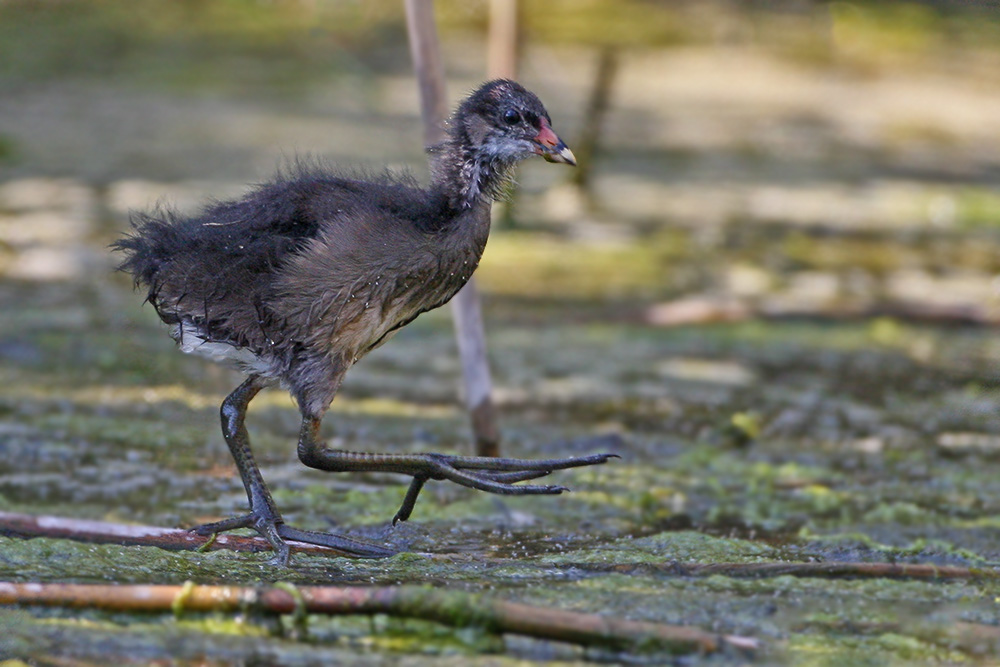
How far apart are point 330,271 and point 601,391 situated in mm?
2589

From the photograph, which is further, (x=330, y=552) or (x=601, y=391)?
(x=601, y=391)

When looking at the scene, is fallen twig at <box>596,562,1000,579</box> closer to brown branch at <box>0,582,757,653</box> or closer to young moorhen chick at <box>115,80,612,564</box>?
young moorhen chick at <box>115,80,612,564</box>

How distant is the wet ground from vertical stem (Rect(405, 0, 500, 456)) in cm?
27

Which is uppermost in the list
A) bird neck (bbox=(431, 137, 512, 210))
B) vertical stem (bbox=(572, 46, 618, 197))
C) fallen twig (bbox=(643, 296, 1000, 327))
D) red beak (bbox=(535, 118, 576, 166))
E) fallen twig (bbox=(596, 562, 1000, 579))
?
red beak (bbox=(535, 118, 576, 166))

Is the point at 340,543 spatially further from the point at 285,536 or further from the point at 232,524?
the point at 232,524

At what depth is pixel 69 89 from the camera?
10820 mm

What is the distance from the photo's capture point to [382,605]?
2.93 m

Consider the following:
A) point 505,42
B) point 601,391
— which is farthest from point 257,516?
point 505,42

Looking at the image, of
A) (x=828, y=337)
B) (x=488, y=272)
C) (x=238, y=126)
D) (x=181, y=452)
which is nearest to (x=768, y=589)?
(x=181, y=452)

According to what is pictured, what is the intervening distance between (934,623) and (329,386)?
1.69 m

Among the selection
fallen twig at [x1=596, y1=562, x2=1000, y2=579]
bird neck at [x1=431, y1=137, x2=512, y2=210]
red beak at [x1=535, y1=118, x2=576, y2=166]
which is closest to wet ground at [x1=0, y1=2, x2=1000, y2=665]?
fallen twig at [x1=596, y1=562, x2=1000, y2=579]

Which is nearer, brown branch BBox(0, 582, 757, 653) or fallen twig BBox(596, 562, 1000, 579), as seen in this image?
brown branch BBox(0, 582, 757, 653)

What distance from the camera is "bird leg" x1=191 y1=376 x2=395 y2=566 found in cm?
364

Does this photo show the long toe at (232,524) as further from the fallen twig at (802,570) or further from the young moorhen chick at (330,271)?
the fallen twig at (802,570)
